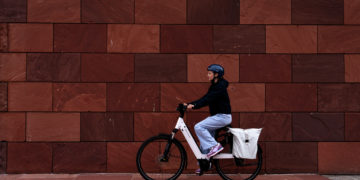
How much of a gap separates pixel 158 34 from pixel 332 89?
3323 millimetres

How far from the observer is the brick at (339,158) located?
244 inches

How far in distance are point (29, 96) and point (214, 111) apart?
3318mm

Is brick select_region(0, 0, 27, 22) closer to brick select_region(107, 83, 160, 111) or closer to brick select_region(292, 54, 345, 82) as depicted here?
brick select_region(107, 83, 160, 111)

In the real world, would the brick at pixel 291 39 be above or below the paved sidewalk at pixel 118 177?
above

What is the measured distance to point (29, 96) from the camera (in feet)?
20.0

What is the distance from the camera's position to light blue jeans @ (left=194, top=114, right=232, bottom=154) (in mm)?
5258

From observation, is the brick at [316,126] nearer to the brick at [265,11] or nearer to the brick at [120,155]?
the brick at [265,11]

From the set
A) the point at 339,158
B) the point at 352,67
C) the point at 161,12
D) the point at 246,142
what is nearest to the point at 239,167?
the point at 246,142

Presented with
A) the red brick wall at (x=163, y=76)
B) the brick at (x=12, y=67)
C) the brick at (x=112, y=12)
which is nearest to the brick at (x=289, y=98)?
the red brick wall at (x=163, y=76)

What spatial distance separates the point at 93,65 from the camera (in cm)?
616

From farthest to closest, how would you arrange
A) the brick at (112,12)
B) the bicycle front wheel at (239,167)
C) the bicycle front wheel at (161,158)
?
the brick at (112,12) → the bicycle front wheel at (239,167) → the bicycle front wheel at (161,158)

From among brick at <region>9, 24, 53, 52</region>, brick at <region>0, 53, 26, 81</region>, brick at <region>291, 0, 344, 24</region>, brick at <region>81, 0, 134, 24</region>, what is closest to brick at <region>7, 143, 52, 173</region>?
brick at <region>0, 53, 26, 81</region>

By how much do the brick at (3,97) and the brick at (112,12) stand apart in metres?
1.90

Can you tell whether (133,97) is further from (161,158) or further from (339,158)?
(339,158)
